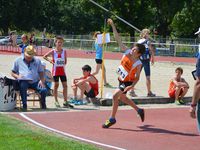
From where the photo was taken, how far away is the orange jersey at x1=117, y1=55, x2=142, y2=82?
35.8 feet

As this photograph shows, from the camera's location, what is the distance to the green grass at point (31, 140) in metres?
8.21

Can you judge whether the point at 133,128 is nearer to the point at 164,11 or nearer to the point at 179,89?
the point at 179,89

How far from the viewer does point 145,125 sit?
36.9 ft

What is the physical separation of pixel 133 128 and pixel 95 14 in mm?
66193

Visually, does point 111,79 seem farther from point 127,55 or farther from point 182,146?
point 182,146

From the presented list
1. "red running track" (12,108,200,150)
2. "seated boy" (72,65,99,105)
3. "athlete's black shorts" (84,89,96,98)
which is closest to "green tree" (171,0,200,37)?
"seated boy" (72,65,99,105)

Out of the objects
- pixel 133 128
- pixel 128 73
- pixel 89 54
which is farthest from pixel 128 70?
pixel 89 54

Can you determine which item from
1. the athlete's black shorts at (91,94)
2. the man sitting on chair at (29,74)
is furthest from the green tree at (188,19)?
the man sitting on chair at (29,74)

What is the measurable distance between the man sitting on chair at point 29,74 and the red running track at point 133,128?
783 millimetres

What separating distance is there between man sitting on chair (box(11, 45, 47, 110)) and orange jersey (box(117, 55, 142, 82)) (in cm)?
279

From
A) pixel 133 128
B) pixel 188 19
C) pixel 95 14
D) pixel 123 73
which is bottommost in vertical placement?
pixel 133 128

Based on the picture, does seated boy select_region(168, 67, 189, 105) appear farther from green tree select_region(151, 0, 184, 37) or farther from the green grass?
green tree select_region(151, 0, 184, 37)

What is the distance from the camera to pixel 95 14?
7631 cm

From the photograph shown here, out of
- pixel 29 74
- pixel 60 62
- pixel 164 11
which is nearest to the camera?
pixel 29 74
